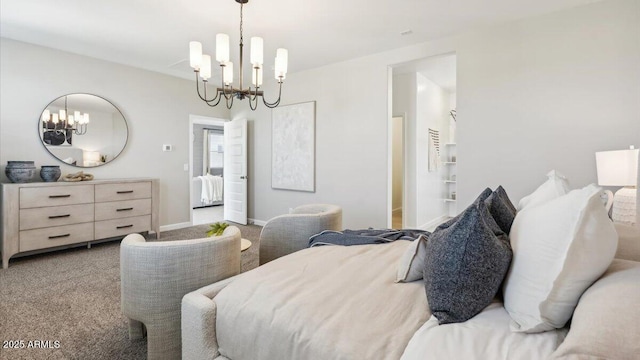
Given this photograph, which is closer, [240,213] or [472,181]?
[472,181]

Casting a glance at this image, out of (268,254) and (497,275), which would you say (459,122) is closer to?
(268,254)

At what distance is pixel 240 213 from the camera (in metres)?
5.74

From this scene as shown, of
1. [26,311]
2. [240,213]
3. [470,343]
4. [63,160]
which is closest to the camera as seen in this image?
[470,343]

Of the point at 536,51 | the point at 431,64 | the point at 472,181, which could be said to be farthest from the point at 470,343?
the point at 431,64

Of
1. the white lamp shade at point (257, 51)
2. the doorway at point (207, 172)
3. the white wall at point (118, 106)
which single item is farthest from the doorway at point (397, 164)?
the white lamp shade at point (257, 51)

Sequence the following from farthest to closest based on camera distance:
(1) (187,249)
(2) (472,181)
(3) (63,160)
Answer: (3) (63,160) → (2) (472,181) → (1) (187,249)

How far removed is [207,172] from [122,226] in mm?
4835

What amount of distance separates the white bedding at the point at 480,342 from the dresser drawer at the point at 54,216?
4.34m

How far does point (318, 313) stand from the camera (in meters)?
1.09

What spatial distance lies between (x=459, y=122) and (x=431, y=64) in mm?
1455

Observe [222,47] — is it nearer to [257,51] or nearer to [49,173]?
[257,51]

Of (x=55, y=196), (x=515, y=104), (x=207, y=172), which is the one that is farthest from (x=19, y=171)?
(x=515, y=104)

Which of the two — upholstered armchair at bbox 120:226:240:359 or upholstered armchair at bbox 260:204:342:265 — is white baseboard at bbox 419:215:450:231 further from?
upholstered armchair at bbox 120:226:240:359

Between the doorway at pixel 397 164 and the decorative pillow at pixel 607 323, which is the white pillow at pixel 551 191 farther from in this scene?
the doorway at pixel 397 164
